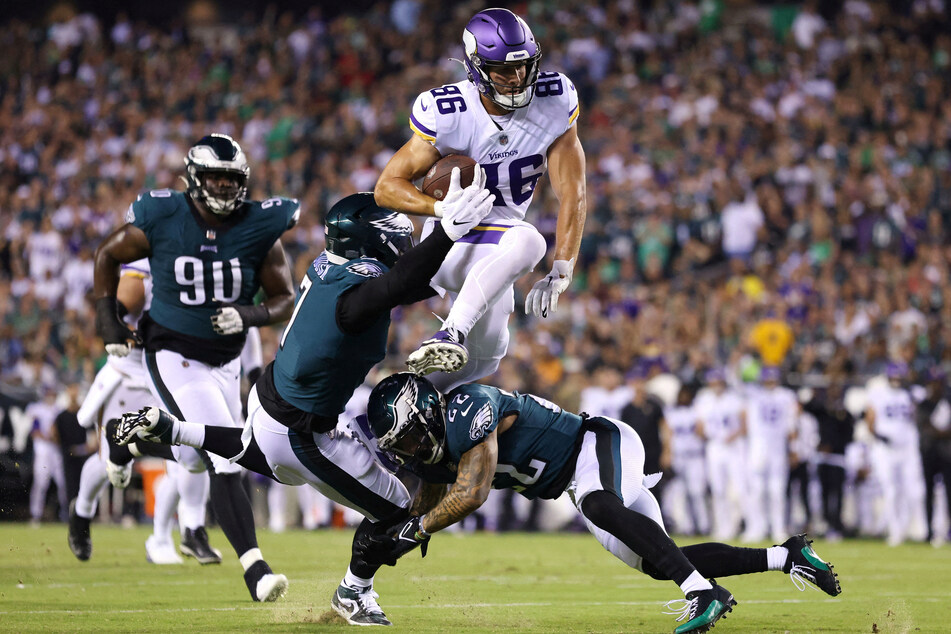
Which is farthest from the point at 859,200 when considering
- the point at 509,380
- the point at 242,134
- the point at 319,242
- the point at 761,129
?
the point at 242,134

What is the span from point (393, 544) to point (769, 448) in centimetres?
814

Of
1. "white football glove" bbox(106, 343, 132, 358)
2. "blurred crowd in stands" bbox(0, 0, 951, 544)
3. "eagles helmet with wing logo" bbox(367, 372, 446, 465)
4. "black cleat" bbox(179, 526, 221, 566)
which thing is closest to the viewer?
"eagles helmet with wing logo" bbox(367, 372, 446, 465)

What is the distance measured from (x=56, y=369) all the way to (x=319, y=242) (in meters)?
3.70

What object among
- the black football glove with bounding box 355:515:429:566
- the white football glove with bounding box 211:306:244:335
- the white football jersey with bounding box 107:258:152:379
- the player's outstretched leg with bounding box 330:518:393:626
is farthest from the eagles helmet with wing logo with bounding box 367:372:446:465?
the white football jersey with bounding box 107:258:152:379

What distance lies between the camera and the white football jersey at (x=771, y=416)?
12.7 meters

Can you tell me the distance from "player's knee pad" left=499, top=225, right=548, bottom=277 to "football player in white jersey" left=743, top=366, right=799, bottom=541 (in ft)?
25.0

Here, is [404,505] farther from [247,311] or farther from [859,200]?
[859,200]

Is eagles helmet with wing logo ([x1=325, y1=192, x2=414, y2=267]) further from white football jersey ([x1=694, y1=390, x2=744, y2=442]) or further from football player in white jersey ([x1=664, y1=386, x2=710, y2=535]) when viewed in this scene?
football player in white jersey ([x1=664, y1=386, x2=710, y2=535])

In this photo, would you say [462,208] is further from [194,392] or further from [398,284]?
[194,392]

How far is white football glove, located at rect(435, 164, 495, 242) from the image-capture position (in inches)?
196

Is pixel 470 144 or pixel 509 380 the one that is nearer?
pixel 470 144

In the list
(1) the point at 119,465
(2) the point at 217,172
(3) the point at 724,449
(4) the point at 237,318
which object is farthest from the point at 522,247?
(3) the point at 724,449

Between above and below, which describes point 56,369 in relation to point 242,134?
below

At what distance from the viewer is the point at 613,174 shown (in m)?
16.8
